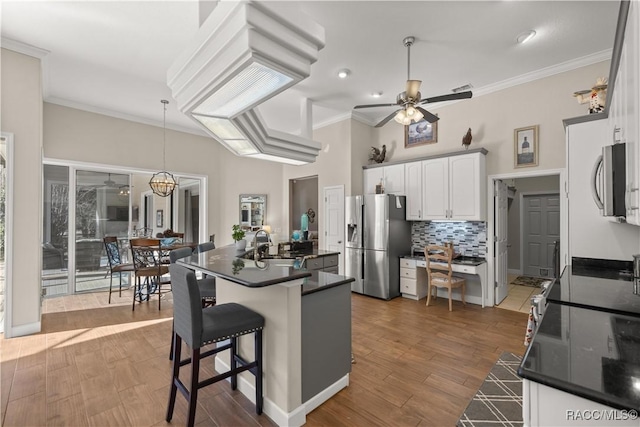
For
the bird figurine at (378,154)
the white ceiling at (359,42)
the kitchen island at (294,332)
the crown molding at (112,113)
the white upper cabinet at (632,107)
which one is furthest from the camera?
the bird figurine at (378,154)

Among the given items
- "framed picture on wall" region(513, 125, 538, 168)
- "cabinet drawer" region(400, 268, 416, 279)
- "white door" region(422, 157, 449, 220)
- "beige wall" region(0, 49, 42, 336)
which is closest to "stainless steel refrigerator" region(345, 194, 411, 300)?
"cabinet drawer" region(400, 268, 416, 279)

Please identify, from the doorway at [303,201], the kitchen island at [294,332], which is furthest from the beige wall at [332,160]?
the kitchen island at [294,332]

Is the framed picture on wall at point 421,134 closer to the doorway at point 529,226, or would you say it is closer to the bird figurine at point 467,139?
the bird figurine at point 467,139

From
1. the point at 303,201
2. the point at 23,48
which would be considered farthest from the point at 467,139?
the point at 23,48

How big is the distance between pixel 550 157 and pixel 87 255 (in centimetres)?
756

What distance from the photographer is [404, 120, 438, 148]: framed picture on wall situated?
4.97 meters

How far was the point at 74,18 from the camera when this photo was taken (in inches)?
111

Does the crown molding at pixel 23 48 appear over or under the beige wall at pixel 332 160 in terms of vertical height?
over

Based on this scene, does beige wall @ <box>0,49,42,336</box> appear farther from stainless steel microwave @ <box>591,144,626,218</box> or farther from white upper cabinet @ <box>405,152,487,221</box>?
stainless steel microwave @ <box>591,144,626,218</box>

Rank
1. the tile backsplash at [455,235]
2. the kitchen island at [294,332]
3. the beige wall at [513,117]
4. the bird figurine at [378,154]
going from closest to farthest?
the kitchen island at [294,332] < the beige wall at [513,117] < the tile backsplash at [455,235] < the bird figurine at [378,154]

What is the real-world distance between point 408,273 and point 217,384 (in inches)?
135

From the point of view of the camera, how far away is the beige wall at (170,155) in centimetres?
477

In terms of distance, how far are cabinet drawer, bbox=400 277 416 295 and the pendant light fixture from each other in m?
4.47

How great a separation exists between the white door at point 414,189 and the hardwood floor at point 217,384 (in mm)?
1620
